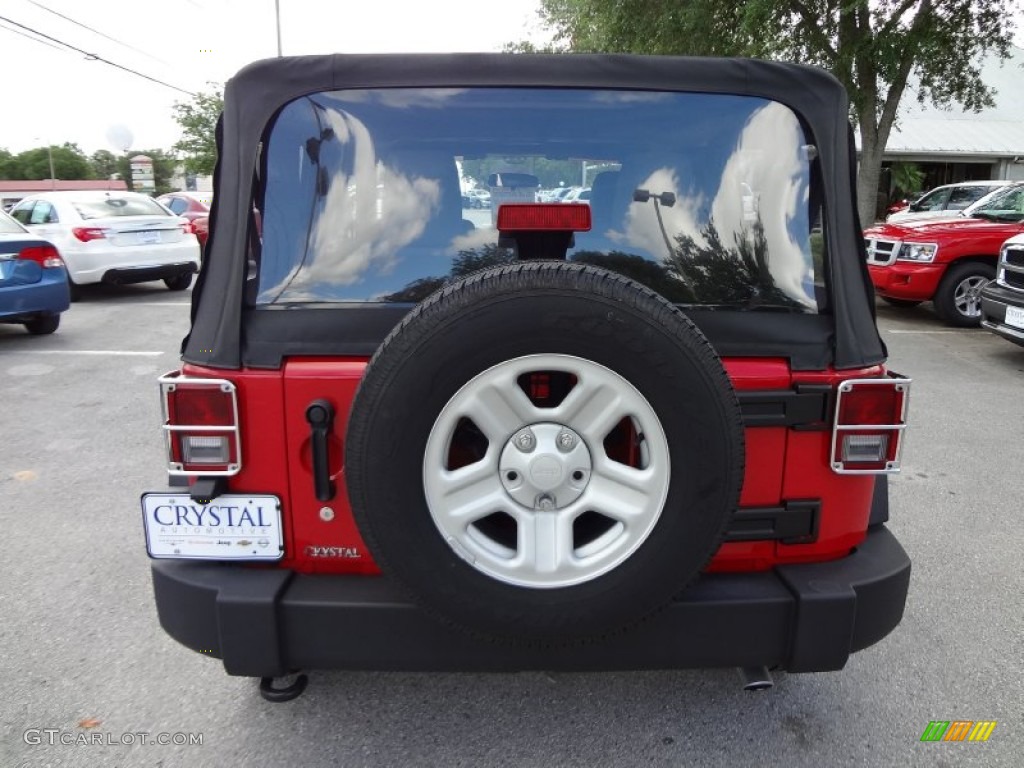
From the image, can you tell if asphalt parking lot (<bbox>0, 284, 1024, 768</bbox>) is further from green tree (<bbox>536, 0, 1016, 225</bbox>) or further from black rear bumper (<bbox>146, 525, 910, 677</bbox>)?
green tree (<bbox>536, 0, 1016, 225</bbox>)

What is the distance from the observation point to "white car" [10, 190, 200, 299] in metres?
10.7

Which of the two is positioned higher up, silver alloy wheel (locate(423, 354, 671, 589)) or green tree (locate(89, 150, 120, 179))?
green tree (locate(89, 150, 120, 179))

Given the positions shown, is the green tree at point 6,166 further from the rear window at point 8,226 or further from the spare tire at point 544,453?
the spare tire at point 544,453

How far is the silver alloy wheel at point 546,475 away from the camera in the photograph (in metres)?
1.79

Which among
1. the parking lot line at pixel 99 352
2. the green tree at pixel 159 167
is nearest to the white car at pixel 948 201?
the parking lot line at pixel 99 352

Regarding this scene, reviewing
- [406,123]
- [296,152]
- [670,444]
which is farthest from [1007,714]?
[296,152]

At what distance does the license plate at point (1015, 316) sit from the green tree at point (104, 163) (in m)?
96.7

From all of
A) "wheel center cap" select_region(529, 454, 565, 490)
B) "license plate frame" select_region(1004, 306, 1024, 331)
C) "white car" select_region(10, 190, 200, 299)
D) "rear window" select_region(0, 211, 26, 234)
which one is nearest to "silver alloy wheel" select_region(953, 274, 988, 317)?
"license plate frame" select_region(1004, 306, 1024, 331)

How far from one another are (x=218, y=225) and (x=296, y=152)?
29 centimetres

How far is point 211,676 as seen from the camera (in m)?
2.74

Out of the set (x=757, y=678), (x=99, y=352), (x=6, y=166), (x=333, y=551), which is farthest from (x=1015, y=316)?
(x=6, y=166)

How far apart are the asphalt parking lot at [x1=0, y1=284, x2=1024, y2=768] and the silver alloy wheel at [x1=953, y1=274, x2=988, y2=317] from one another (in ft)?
20.4

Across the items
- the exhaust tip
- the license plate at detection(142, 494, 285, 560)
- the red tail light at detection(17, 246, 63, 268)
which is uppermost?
the red tail light at detection(17, 246, 63, 268)

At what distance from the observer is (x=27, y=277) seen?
7883mm
